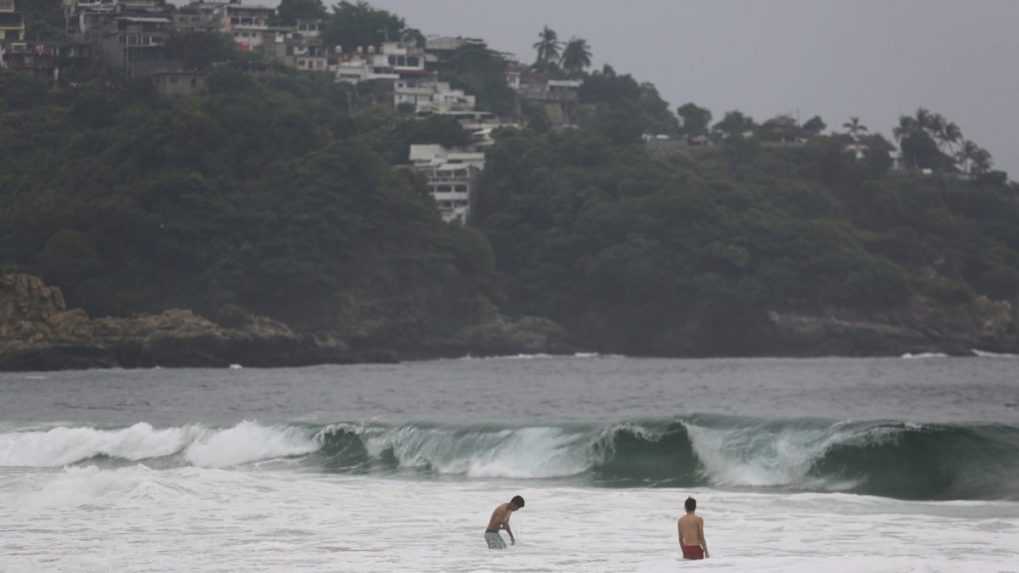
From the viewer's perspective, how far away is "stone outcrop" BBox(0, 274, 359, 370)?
82375 mm

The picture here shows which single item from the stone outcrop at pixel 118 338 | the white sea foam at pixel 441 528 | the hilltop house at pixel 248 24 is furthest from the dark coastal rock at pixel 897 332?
the white sea foam at pixel 441 528

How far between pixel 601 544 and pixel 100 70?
359 ft

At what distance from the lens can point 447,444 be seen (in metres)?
32.6

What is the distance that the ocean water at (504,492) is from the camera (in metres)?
19.9

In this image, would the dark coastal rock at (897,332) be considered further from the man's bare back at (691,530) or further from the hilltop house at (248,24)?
the man's bare back at (691,530)

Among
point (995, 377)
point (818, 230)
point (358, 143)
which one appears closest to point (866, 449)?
point (995, 377)

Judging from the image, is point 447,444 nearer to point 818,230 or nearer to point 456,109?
point 818,230

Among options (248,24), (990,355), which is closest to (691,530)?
(990,355)

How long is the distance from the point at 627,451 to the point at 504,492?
14.0 feet

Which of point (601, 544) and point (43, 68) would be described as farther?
point (43, 68)

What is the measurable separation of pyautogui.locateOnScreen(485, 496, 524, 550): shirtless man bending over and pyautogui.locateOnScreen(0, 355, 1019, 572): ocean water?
17 centimetres

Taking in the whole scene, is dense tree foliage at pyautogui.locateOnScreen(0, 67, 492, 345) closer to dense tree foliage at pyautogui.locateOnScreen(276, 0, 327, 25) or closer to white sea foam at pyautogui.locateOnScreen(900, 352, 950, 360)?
white sea foam at pyautogui.locateOnScreen(900, 352, 950, 360)

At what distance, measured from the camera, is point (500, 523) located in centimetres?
2006

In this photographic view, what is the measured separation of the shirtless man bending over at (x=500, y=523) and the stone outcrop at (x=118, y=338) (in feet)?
213
